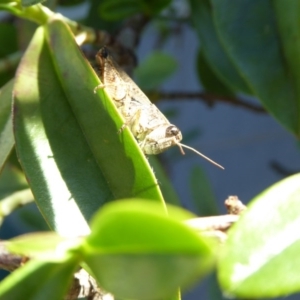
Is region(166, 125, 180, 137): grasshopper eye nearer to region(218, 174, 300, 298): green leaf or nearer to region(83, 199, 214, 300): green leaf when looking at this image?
region(218, 174, 300, 298): green leaf

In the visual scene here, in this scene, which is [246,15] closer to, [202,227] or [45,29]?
[45,29]

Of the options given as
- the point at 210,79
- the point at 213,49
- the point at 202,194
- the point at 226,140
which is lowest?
the point at 226,140

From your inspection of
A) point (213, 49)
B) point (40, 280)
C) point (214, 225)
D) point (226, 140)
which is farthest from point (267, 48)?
point (226, 140)

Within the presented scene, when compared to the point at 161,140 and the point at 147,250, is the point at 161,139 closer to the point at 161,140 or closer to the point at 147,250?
the point at 161,140

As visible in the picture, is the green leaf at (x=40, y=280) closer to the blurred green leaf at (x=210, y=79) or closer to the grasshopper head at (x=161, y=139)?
the grasshopper head at (x=161, y=139)

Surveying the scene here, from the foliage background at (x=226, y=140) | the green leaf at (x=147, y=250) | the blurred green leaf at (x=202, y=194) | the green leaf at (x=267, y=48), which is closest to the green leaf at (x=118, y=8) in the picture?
the green leaf at (x=267, y=48)

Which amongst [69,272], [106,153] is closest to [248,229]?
[69,272]
